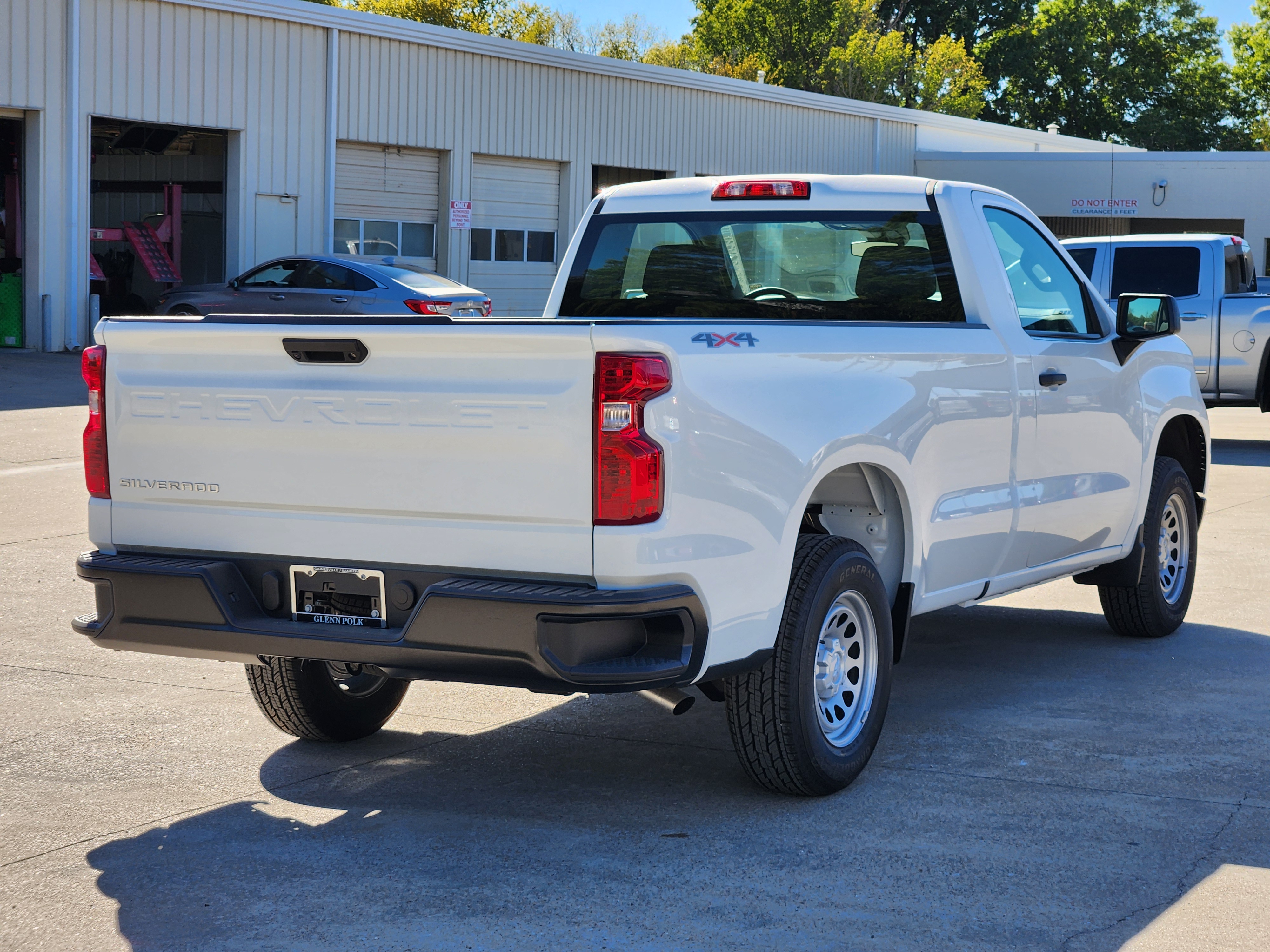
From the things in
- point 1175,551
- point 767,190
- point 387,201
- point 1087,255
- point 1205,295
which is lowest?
point 1175,551

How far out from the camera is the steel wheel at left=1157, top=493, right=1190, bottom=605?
756 centimetres

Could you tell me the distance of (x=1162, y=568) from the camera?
7562 mm

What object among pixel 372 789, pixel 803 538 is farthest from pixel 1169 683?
pixel 372 789

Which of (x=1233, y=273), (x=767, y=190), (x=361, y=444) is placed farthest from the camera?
(x=1233, y=273)

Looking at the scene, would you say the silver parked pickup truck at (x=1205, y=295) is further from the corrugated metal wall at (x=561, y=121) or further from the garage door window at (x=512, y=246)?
the garage door window at (x=512, y=246)

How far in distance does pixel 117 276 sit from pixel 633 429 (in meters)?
28.8

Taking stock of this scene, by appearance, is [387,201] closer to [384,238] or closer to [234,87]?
[384,238]

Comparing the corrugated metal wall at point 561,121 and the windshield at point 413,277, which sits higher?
the corrugated metal wall at point 561,121

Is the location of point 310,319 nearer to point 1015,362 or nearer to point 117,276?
point 1015,362

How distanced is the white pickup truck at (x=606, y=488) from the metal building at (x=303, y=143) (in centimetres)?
1941

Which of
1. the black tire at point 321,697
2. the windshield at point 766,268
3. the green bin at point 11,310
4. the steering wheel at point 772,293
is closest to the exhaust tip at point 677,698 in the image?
the black tire at point 321,697

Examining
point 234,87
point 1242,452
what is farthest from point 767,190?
point 234,87

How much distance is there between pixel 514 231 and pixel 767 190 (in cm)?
2575

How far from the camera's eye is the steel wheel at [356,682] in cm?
546
